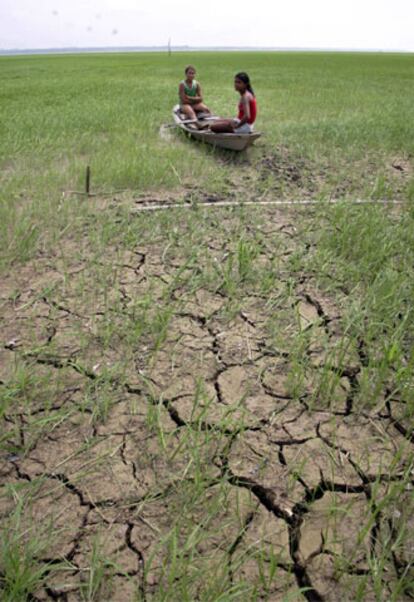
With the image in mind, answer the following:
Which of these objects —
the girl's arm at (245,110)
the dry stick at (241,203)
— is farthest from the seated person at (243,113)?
the dry stick at (241,203)

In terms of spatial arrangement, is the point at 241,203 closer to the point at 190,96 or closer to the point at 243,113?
the point at 243,113

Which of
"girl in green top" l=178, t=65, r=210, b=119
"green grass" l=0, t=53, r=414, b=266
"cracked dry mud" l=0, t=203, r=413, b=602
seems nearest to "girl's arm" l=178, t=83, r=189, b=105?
"girl in green top" l=178, t=65, r=210, b=119

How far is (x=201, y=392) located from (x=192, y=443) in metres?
0.31

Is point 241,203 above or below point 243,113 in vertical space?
below

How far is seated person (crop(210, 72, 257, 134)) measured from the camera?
5625mm

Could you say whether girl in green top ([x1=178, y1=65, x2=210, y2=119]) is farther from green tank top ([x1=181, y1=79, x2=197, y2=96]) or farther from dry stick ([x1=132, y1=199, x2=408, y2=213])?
dry stick ([x1=132, y1=199, x2=408, y2=213])

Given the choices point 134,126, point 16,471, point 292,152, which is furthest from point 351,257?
point 134,126

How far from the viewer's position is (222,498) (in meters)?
1.60

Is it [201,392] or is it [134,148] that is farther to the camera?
[134,148]

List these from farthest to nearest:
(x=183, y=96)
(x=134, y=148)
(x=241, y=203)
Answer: (x=183, y=96)
(x=134, y=148)
(x=241, y=203)

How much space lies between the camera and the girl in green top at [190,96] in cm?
694

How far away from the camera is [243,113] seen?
5766mm

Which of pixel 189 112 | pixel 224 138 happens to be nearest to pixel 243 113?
pixel 224 138

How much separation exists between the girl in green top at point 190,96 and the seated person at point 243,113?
1.26 meters
